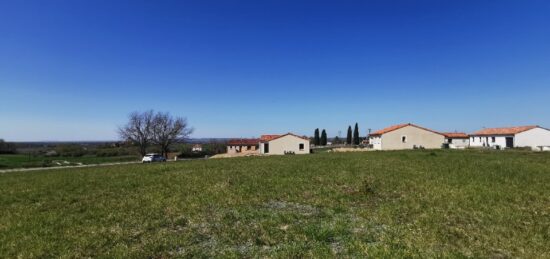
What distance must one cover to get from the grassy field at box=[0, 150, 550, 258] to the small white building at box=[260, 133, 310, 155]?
53.6m

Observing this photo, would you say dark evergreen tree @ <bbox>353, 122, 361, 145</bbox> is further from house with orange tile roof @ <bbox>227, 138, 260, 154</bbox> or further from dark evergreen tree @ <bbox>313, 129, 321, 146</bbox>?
house with orange tile roof @ <bbox>227, 138, 260, 154</bbox>

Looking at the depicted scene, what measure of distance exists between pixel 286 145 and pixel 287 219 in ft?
198

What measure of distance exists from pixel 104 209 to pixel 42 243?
11.1 ft

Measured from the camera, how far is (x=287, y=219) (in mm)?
8711

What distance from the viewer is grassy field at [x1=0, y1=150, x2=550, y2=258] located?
6594mm

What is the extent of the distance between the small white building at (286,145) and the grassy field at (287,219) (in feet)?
176

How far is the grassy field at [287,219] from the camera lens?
21.6 feet

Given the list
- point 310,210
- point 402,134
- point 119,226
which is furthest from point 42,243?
point 402,134

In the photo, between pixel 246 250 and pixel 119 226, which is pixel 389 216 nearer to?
pixel 246 250

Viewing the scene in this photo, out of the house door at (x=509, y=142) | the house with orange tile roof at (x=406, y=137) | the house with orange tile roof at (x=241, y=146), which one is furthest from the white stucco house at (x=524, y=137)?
the house with orange tile roof at (x=241, y=146)

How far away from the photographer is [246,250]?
6535mm

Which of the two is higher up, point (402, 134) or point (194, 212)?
point (402, 134)

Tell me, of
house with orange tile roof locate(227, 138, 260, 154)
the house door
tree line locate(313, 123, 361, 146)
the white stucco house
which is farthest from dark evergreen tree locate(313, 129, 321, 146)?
the house door

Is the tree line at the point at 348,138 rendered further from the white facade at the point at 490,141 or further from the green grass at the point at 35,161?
the green grass at the point at 35,161
